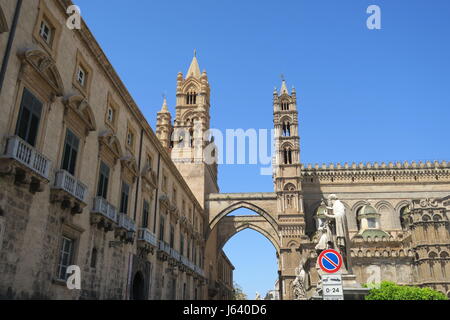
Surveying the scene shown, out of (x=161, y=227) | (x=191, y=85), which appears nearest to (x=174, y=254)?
(x=161, y=227)

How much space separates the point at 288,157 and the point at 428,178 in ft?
60.7

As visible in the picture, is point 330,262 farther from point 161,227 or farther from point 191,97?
point 191,97

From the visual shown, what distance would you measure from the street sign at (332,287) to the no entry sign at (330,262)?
337 mm

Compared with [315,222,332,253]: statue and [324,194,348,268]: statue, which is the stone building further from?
[324,194,348,268]: statue

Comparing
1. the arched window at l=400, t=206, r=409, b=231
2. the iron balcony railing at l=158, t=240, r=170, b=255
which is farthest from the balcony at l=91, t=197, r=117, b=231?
the arched window at l=400, t=206, r=409, b=231

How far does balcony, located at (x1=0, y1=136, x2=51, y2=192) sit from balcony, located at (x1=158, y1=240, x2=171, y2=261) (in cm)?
1281

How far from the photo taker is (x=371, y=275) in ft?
106

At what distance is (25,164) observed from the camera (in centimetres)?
1007

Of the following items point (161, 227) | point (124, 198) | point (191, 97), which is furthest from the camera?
point (191, 97)

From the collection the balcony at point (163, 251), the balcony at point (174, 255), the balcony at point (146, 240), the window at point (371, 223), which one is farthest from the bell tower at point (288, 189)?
the balcony at point (146, 240)

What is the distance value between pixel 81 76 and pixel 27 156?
18.2ft

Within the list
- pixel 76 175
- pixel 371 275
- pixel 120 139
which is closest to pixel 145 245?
pixel 120 139

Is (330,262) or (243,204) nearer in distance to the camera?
(330,262)
